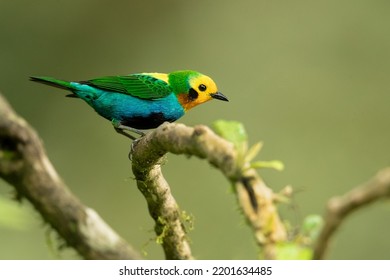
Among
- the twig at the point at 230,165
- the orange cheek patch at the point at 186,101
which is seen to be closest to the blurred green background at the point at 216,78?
the orange cheek patch at the point at 186,101

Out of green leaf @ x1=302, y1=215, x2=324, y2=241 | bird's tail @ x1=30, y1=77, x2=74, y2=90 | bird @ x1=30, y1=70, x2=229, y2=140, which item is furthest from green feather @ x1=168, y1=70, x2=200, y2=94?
green leaf @ x1=302, y1=215, x2=324, y2=241

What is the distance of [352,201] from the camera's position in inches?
41.2

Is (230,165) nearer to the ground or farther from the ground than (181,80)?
farther from the ground

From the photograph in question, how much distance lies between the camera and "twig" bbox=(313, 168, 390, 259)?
3.31 feet

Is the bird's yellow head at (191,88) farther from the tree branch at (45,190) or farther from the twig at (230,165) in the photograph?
the tree branch at (45,190)

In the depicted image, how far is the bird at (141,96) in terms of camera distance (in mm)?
3238

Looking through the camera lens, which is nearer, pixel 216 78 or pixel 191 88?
pixel 191 88

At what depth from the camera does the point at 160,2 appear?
600cm

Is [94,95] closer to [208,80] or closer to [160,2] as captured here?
[208,80]

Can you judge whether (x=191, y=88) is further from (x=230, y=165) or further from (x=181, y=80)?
(x=230, y=165)

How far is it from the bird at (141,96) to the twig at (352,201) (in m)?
2.12

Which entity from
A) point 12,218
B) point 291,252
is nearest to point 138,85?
point 291,252

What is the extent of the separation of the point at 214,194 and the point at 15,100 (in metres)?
2.09

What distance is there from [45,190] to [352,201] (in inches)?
24.2
